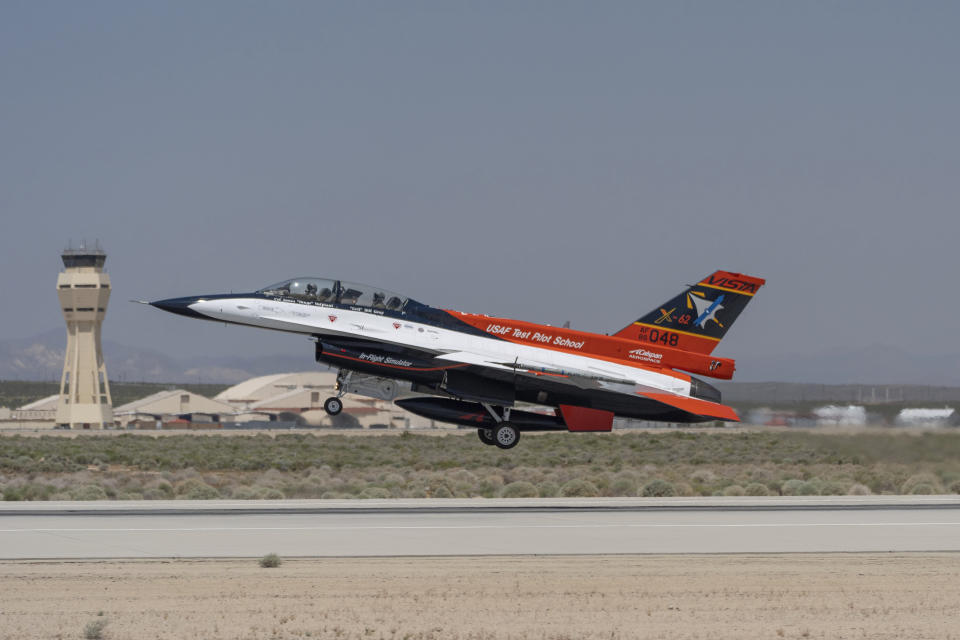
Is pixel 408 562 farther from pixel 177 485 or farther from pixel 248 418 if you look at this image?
pixel 248 418

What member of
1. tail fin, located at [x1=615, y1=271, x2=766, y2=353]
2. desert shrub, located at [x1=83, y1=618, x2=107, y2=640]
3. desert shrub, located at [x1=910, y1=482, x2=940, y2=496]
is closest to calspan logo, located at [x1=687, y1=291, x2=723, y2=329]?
tail fin, located at [x1=615, y1=271, x2=766, y2=353]

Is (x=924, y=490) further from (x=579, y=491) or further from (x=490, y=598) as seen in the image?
(x=490, y=598)

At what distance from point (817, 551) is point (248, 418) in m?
123

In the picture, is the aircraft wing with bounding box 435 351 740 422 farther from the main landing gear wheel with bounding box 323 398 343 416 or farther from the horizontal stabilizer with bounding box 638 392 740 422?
the main landing gear wheel with bounding box 323 398 343 416

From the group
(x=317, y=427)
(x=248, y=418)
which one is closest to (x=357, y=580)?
(x=317, y=427)

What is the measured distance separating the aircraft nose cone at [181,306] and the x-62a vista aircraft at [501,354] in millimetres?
27

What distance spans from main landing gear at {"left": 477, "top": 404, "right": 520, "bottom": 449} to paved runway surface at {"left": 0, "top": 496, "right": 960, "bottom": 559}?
6.39ft

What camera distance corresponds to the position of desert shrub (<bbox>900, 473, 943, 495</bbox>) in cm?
4603

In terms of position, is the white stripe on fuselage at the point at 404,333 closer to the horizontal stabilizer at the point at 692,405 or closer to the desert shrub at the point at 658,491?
the horizontal stabilizer at the point at 692,405

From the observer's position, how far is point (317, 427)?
140 metres

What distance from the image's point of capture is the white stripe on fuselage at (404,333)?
35.8 meters

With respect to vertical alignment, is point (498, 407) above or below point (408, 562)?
above

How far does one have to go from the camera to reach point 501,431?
3819 centimetres

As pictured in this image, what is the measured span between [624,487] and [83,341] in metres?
118
